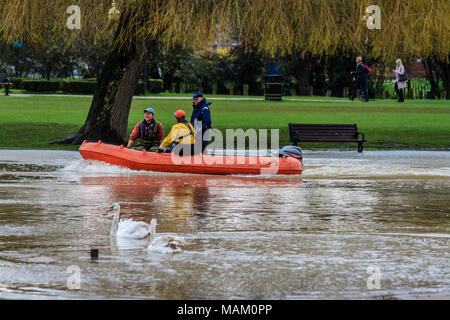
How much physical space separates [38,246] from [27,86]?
54.4 m

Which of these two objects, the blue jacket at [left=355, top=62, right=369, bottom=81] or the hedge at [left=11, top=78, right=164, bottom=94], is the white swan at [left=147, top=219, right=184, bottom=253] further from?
the hedge at [left=11, top=78, right=164, bottom=94]

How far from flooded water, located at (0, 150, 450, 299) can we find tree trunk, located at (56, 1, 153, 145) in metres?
4.81

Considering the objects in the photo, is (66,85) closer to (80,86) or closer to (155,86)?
(80,86)

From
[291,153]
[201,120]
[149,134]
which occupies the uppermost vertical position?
[201,120]

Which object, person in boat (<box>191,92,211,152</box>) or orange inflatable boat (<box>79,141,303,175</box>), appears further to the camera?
person in boat (<box>191,92,211,152</box>)

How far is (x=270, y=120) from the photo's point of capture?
1403 inches

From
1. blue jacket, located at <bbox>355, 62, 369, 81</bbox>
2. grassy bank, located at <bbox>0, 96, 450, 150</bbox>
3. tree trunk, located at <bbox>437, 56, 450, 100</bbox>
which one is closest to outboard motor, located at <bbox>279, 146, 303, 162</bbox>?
grassy bank, located at <bbox>0, 96, 450, 150</bbox>

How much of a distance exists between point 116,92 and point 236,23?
379cm

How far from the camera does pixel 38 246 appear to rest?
1068cm

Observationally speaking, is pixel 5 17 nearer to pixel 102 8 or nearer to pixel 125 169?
pixel 102 8

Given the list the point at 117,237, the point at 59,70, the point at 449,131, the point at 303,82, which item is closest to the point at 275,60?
the point at 303,82

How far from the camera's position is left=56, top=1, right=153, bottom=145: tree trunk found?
80.3 feet

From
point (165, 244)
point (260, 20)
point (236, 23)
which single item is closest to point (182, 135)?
point (260, 20)

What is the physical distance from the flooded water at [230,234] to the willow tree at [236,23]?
405cm
